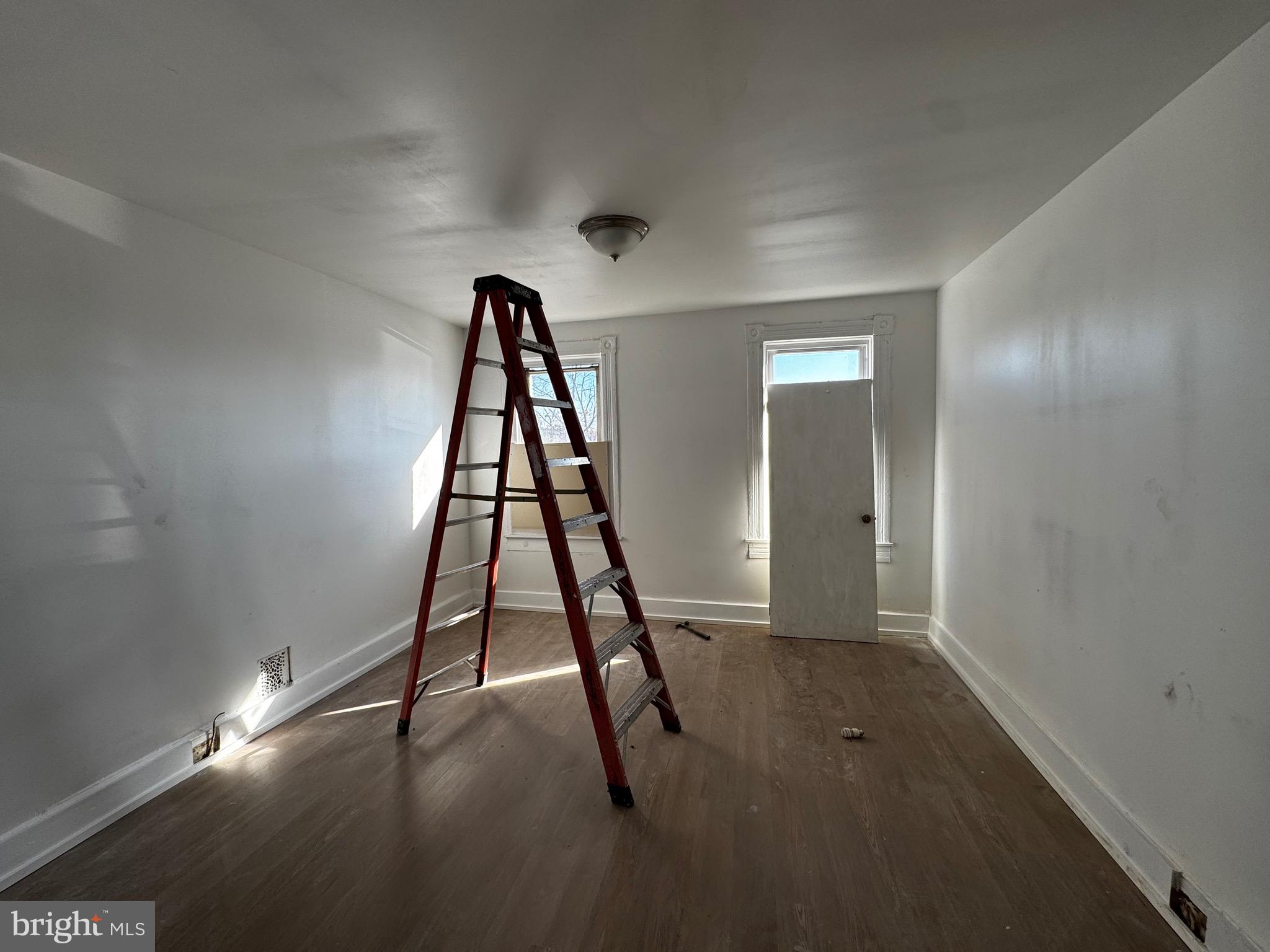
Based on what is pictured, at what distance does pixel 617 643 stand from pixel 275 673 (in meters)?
1.85

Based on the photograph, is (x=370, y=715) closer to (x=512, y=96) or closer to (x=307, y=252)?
(x=307, y=252)

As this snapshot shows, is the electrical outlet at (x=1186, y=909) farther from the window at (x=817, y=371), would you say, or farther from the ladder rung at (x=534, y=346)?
the ladder rung at (x=534, y=346)

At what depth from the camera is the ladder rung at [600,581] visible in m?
2.19

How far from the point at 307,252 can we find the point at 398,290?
71 centimetres

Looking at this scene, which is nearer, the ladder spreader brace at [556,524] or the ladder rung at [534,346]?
the ladder spreader brace at [556,524]

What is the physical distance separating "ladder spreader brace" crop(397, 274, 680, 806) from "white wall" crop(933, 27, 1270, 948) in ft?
5.54

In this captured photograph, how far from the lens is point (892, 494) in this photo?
3840mm

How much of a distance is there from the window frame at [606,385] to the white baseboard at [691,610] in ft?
1.86

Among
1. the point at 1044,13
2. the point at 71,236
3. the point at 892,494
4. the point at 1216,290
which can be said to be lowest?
the point at 892,494

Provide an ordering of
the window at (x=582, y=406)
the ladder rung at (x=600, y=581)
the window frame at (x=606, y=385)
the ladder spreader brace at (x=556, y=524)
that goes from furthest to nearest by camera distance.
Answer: the window at (x=582, y=406) → the window frame at (x=606, y=385) → the ladder rung at (x=600, y=581) → the ladder spreader brace at (x=556, y=524)

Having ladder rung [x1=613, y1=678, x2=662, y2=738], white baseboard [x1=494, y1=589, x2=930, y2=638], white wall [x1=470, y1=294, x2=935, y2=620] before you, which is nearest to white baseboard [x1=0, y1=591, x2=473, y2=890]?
white baseboard [x1=494, y1=589, x2=930, y2=638]

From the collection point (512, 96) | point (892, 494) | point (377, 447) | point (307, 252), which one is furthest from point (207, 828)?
point (892, 494)

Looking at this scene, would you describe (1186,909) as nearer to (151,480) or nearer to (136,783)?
(136,783)

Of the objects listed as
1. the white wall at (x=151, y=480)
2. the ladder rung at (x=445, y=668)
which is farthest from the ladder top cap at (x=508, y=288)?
the ladder rung at (x=445, y=668)
